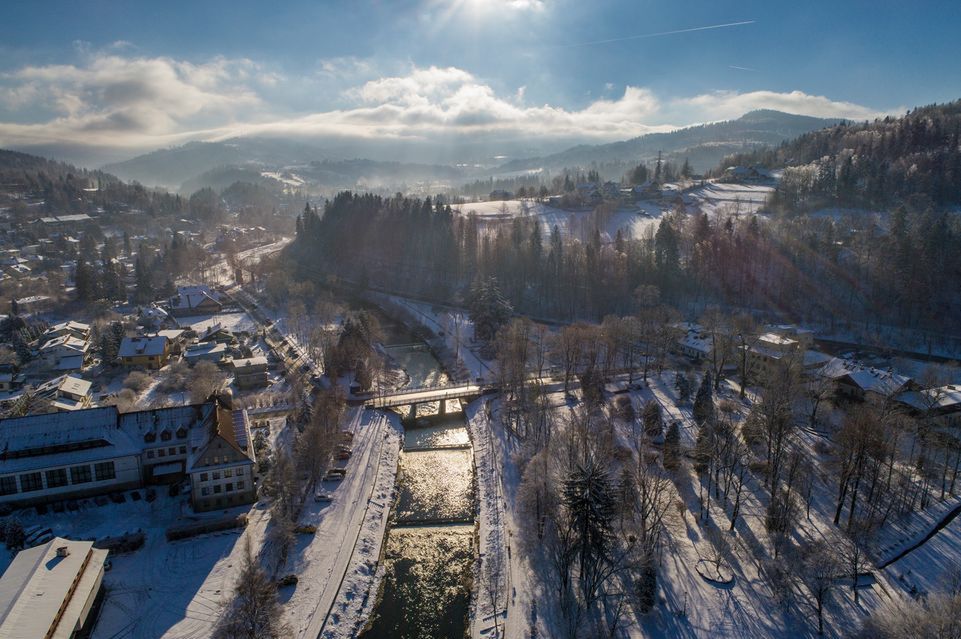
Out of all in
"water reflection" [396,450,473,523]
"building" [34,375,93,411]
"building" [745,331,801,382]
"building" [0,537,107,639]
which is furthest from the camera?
"building" [745,331,801,382]

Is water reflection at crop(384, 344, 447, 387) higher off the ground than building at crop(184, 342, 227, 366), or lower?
lower

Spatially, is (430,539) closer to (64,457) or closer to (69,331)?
(64,457)

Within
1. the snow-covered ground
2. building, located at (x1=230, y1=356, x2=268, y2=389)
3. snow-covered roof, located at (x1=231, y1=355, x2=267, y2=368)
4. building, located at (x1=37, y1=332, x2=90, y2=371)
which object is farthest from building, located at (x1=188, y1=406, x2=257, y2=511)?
the snow-covered ground

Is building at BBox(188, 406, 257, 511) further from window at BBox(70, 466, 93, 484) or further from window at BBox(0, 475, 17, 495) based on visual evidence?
window at BBox(0, 475, 17, 495)

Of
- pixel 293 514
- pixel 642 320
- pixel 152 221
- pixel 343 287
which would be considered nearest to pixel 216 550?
pixel 293 514

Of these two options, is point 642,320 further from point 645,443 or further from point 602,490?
point 602,490

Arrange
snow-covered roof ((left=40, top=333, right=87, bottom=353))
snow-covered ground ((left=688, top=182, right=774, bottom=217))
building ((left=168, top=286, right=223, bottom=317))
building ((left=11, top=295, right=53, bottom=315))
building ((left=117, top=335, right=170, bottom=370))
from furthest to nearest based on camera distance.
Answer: snow-covered ground ((left=688, top=182, right=774, bottom=217)) → building ((left=168, top=286, right=223, bottom=317)) → building ((left=11, top=295, right=53, bottom=315)) → snow-covered roof ((left=40, top=333, right=87, bottom=353)) → building ((left=117, top=335, right=170, bottom=370))

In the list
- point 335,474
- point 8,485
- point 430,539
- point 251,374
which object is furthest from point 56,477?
point 430,539
